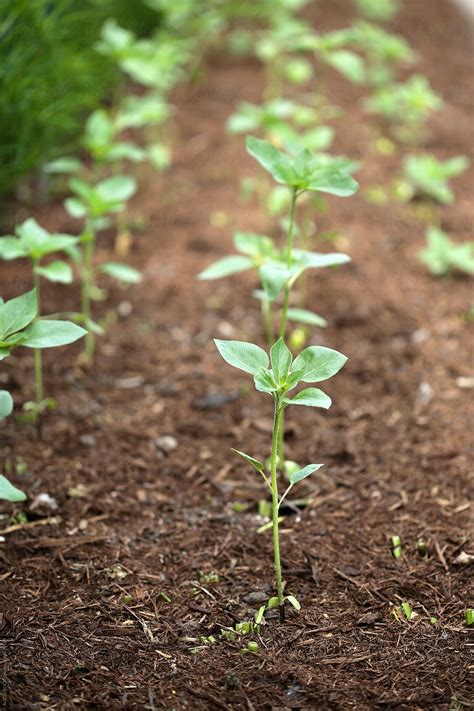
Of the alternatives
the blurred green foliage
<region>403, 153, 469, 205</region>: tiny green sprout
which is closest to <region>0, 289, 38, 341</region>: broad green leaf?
the blurred green foliage

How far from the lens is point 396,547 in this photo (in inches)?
60.1

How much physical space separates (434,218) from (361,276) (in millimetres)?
587

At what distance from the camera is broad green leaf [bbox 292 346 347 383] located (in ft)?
4.25

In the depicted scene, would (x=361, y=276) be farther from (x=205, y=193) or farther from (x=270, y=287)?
(x=270, y=287)

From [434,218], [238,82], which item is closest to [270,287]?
[434,218]

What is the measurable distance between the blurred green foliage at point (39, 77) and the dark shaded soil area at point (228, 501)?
0.98ft

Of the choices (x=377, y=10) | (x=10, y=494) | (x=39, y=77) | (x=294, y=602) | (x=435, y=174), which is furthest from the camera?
(x=377, y=10)

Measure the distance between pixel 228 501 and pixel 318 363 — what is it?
1.68ft

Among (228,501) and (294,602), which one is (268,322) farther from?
(294,602)

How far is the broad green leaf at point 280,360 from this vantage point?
132 centimetres

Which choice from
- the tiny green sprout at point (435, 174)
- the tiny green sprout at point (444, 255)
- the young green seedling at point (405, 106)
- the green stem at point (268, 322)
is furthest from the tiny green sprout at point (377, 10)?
the green stem at point (268, 322)

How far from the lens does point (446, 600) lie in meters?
1.39

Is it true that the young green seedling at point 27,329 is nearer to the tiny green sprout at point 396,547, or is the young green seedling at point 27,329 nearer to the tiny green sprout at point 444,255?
the tiny green sprout at point 396,547

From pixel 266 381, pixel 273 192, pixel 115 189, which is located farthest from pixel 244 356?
pixel 273 192
